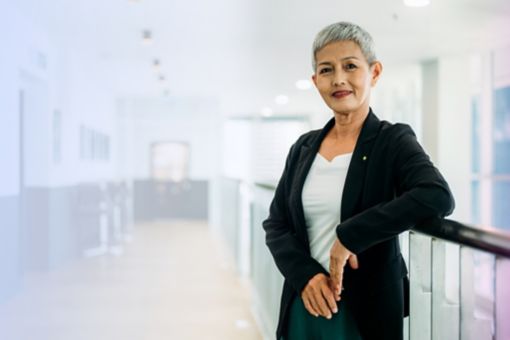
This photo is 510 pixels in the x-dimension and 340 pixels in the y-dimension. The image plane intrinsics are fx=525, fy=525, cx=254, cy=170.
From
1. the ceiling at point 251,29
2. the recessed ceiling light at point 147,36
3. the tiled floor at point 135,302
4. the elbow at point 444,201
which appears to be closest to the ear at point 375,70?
the elbow at point 444,201

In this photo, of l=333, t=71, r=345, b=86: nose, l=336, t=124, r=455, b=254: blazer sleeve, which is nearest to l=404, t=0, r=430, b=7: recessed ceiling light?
l=333, t=71, r=345, b=86: nose

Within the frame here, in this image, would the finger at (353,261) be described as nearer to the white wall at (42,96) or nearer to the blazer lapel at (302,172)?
the blazer lapel at (302,172)

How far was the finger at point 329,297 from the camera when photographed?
1.14 meters

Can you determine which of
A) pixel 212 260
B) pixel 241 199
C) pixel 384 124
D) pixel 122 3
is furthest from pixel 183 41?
pixel 384 124

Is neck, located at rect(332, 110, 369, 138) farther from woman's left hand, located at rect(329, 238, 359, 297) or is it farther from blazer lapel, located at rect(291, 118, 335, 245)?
woman's left hand, located at rect(329, 238, 359, 297)

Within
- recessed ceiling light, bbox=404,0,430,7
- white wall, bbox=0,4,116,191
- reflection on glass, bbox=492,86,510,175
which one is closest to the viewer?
recessed ceiling light, bbox=404,0,430,7

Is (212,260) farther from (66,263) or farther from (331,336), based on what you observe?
(331,336)

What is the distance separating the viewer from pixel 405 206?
101 centimetres

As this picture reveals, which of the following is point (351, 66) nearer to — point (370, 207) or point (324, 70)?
point (324, 70)

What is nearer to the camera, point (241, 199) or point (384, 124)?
point (384, 124)

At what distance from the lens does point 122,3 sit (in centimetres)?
444

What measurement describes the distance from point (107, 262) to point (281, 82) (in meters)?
4.01

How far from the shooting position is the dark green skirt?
3.94 feet

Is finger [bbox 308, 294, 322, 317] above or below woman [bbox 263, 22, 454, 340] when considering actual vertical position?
below
